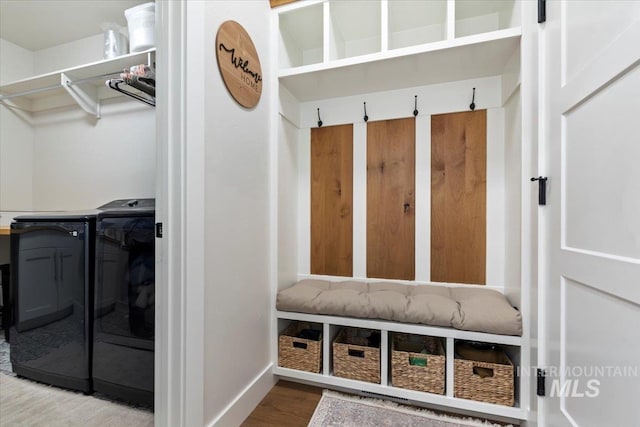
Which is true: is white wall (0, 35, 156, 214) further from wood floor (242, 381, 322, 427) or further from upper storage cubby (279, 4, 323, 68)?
wood floor (242, 381, 322, 427)

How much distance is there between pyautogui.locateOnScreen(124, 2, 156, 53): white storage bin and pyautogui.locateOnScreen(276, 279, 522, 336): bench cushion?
66.4 inches

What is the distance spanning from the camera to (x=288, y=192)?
5.91ft

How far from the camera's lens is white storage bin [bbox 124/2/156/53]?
157 cm

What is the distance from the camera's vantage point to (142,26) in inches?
62.6

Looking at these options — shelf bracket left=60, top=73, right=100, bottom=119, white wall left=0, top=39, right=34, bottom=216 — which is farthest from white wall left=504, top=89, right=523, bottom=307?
white wall left=0, top=39, right=34, bottom=216

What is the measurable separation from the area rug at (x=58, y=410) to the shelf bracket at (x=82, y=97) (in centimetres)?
188

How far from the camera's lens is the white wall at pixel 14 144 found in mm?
2209

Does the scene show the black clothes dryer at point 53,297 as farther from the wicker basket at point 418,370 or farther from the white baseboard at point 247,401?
the wicker basket at point 418,370

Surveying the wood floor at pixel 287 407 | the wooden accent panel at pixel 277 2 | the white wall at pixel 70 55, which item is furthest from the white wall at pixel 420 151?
the white wall at pixel 70 55

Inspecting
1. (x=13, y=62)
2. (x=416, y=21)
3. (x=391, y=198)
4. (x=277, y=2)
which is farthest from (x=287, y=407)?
(x=13, y=62)

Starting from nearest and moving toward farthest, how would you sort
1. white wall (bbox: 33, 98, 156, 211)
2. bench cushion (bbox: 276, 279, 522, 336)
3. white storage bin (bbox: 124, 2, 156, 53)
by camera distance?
bench cushion (bbox: 276, 279, 522, 336), white storage bin (bbox: 124, 2, 156, 53), white wall (bbox: 33, 98, 156, 211)

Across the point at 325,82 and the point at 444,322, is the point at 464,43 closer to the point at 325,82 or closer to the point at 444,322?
the point at 325,82

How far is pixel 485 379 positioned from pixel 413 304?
464mm

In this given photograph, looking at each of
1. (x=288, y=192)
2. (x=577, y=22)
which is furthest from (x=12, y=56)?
(x=577, y=22)
